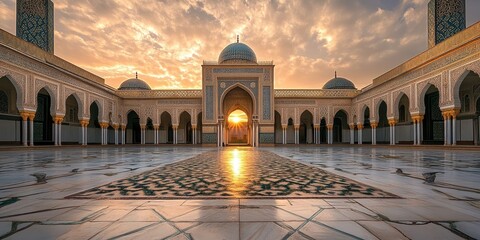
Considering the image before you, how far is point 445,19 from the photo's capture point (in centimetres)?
1369

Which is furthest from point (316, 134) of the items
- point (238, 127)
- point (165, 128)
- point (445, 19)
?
point (238, 127)

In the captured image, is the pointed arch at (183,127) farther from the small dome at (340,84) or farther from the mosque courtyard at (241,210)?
the mosque courtyard at (241,210)

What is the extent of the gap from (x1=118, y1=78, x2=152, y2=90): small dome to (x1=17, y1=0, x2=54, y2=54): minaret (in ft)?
31.4

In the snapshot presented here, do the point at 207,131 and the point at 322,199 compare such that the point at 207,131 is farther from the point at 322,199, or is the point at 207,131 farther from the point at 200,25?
the point at 322,199

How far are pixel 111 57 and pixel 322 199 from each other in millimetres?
13645

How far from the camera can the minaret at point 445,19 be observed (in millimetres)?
13414

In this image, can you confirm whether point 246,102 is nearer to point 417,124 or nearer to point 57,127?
point 417,124

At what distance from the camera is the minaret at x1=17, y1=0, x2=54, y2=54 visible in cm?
1357

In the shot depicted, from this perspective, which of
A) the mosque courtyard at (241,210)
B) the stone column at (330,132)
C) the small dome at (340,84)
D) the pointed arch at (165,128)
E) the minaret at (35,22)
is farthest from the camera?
the small dome at (340,84)

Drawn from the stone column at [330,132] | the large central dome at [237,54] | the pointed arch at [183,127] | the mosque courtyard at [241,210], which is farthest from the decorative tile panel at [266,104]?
the mosque courtyard at [241,210]

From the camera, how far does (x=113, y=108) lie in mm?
18594

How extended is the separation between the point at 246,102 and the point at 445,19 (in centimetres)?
1317

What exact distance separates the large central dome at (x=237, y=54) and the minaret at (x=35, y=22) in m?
10.9

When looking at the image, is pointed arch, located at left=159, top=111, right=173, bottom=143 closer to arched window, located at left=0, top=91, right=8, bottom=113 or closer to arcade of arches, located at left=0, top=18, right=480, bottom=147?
arcade of arches, located at left=0, top=18, right=480, bottom=147
